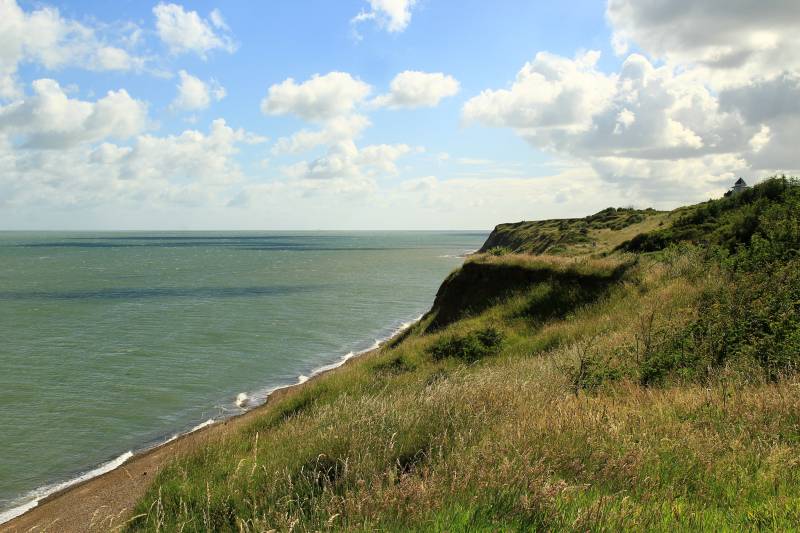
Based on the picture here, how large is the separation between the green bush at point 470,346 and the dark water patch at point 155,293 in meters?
44.8

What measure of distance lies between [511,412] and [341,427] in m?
2.44

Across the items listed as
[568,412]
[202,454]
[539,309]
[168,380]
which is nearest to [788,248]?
[539,309]

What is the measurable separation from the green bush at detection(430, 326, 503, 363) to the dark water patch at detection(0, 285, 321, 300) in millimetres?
44831

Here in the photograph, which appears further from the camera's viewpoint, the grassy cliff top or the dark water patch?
the dark water patch

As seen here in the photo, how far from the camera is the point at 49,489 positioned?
52.0 ft

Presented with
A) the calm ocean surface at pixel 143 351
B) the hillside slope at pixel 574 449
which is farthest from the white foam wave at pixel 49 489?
the hillside slope at pixel 574 449

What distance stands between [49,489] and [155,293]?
50.7m

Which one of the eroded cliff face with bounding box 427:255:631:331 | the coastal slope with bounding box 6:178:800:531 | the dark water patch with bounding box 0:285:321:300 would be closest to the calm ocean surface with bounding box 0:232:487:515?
the dark water patch with bounding box 0:285:321:300


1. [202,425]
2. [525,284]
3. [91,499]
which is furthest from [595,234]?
[91,499]

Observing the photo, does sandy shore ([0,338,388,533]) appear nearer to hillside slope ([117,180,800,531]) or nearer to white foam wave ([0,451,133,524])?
white foam wave ([0,451,133,524])

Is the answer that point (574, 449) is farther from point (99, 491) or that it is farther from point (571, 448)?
point (99, 491)

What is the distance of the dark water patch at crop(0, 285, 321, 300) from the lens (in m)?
58.3

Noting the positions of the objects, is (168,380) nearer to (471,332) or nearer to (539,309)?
(471,332)

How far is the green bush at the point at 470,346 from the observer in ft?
62.6
